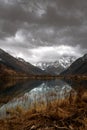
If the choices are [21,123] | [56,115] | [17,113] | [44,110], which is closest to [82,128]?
[56,115]

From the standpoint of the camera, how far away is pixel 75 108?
44.3 ft

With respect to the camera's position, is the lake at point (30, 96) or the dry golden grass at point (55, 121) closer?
the dry golden grass at point (55, 121)

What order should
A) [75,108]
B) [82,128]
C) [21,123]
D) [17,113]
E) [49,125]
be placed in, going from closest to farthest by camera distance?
[82,128] → [49,125] → [21,123] → [75,108] → [17,113]

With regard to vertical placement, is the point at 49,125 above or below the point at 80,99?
below

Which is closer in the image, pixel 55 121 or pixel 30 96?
pixel 55 121

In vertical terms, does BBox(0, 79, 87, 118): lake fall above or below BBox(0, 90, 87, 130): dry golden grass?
above

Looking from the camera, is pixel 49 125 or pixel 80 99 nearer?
pixel 49 125

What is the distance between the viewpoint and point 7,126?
11695 mm

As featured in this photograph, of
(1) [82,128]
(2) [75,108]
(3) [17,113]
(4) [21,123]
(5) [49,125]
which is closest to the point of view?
(1) [82,128]

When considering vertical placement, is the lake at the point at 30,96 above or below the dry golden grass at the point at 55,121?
above

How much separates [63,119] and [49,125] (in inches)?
31.2

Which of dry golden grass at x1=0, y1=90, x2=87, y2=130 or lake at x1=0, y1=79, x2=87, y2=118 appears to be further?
lake at x1=0, y1=79, x2=87, y2=118

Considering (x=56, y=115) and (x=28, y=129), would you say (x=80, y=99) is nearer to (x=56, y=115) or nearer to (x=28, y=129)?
(x=56, y=115)

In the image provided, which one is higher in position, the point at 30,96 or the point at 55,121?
the point at 30,96
